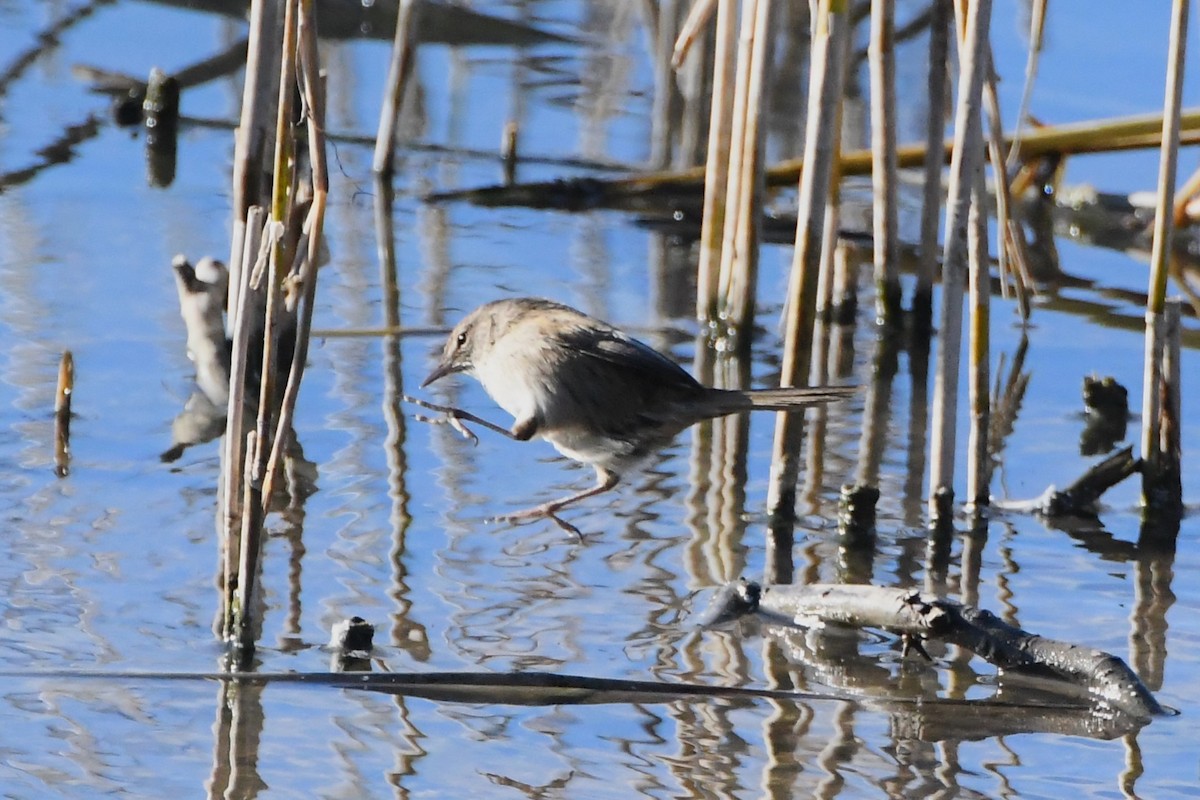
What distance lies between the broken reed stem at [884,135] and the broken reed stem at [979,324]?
4.33ft

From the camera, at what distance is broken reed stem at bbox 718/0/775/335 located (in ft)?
Result: 23.5

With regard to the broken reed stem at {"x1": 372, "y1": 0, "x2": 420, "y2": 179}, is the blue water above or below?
below

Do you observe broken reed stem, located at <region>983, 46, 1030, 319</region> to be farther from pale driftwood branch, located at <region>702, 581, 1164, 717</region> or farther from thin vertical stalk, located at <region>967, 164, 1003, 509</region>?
pale driftwood branch, located at <region>702, 581, 1164, 717</region>

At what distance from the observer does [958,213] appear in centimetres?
600

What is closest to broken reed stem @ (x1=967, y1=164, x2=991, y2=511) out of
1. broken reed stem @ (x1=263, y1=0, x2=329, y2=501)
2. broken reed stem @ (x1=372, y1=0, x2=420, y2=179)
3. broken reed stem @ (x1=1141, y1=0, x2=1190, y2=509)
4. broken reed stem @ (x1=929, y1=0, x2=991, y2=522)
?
broken reed stem @ (x1=929, y1=0, x2=991, y2=522)

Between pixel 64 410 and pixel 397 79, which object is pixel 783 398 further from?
pixel 397 79

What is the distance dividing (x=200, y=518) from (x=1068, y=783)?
118 inches

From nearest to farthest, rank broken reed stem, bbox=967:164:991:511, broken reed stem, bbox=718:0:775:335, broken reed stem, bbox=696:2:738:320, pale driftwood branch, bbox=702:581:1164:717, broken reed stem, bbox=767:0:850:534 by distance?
1. pale driftwood branch, bbox=702:581:1164:717
2. broken reed stem, bbox=767:0:850:534
3. broken reed stem, bbox=967:164:991:511
4. broken reed stem, bbox=718:0:775:335
5. broken reed stem, bbox=696:2:738:320

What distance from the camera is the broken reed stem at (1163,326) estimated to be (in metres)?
5.93

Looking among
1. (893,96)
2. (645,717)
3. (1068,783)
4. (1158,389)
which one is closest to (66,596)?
(645,717)

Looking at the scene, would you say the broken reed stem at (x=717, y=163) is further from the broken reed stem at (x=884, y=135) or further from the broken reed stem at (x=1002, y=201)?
the broken reed stem at (x=1002, y=201)

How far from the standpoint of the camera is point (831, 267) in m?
8.20

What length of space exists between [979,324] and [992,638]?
140 centimetres

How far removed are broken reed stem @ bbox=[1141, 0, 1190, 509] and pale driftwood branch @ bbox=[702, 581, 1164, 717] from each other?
1.28 meters
